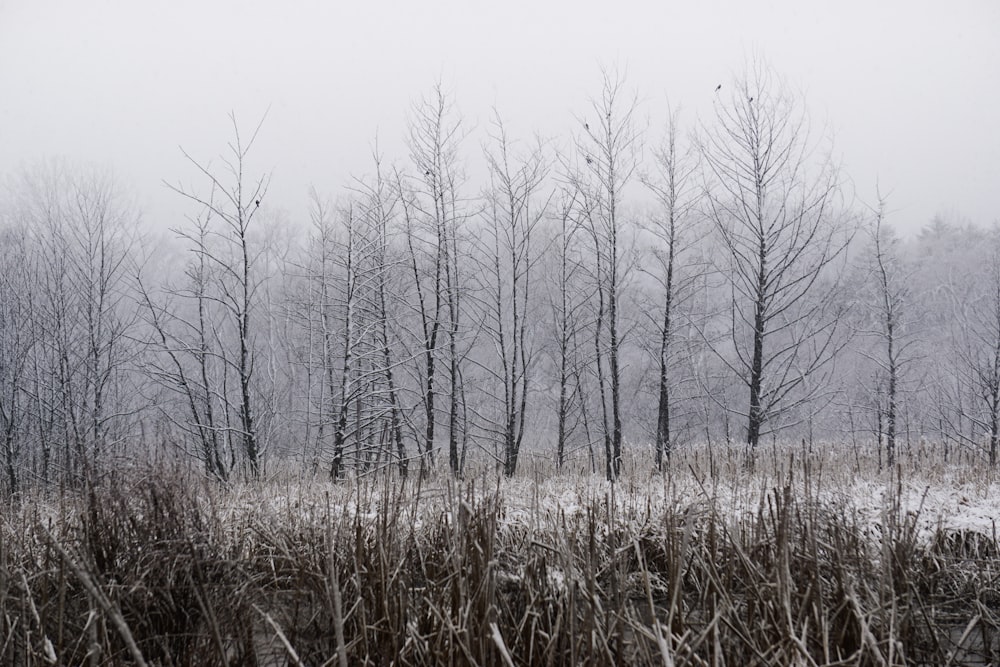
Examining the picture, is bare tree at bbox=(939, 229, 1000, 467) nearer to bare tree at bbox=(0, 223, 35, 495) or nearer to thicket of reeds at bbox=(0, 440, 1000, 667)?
thicket of reeds at bbox=(0, 440, 1000, 667)

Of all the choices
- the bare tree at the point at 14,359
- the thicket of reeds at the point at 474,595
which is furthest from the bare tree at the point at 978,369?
the bare tree at the point at 14,359

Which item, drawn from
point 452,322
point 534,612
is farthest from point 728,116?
point 534,612

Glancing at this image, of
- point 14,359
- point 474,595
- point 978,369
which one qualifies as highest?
point 14,359

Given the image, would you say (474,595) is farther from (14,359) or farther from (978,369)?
(978,369)

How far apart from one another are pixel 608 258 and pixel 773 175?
342cm

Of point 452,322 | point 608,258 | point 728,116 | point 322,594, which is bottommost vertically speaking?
point 322,594

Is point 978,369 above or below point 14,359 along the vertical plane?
below

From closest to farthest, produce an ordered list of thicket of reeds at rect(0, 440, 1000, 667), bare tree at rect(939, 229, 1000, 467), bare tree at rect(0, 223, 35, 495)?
thicket of reeds at rect(0, 440, 1000, 667) → bare tree at rect(0, 223, 35, 495) → bare tree at rect(939, 229, 1000, 467)

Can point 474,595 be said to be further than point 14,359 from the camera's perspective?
No

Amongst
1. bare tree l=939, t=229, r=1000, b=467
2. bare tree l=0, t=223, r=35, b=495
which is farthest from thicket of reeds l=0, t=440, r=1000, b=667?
bare tree l=0, t=223, r=35, b=495

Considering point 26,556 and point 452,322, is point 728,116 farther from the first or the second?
point 26,556

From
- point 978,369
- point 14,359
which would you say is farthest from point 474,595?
point 978,369

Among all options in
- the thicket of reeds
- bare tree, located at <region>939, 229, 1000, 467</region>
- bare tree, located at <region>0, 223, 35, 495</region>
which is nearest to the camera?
the thicket of reeds

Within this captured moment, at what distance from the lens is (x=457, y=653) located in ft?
7.50
